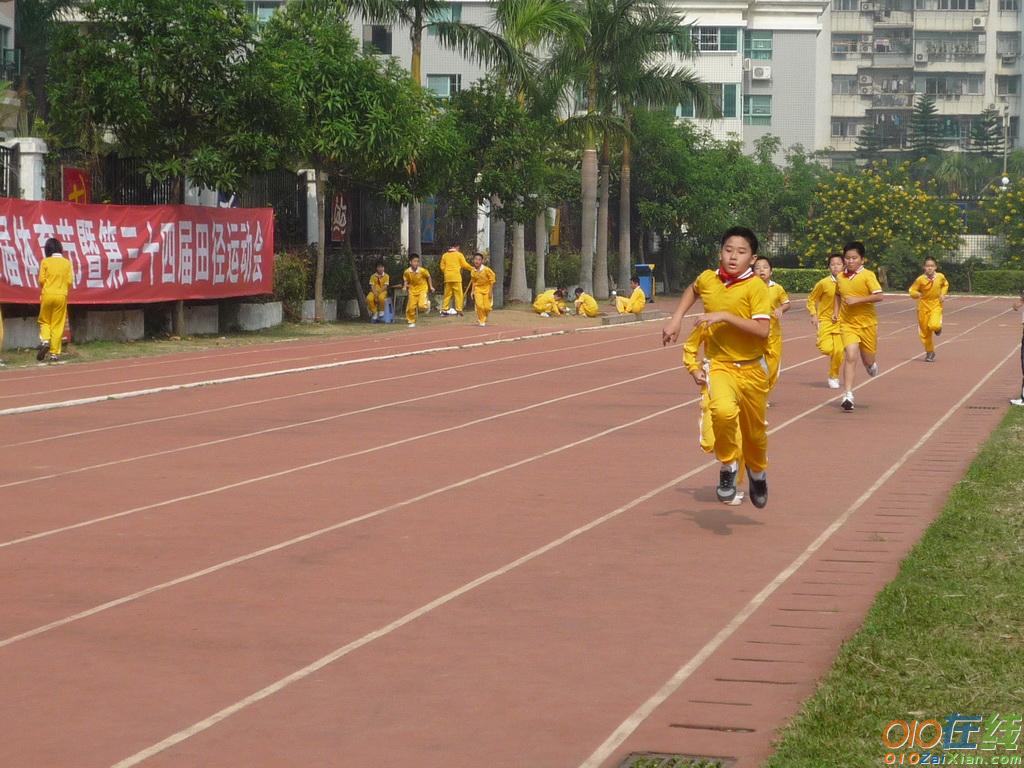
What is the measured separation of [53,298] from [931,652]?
18240 mm

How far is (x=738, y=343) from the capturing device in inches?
384

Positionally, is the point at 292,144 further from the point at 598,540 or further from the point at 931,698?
the point at 931,698

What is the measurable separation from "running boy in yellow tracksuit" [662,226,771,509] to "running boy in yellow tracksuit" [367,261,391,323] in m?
26.2

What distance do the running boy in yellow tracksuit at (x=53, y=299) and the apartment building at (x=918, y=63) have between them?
9259 centimetres

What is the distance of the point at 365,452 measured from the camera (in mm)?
13211

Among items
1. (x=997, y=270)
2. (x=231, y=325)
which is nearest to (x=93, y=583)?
(x=231, y=325)

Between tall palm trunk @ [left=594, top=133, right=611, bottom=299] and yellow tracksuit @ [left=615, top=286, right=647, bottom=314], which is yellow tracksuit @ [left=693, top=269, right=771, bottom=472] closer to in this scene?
yellow tracksuit @ [left=615, top=286, right=647, bottom=314]

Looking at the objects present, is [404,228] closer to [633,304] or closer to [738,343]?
[633,304]

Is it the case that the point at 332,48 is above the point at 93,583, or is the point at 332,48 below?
above

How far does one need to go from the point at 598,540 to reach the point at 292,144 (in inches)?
817

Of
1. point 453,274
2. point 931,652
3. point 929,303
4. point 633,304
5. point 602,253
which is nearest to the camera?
point 931,652

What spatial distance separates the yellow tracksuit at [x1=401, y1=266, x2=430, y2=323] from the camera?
35044 millimetres

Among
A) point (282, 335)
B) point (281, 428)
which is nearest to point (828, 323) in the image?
point (281, 428)

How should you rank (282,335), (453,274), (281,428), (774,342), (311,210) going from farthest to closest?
1. (453,274)
2. (311,210)
3. (282,335)
4. (281,428)
5. (774,342)
